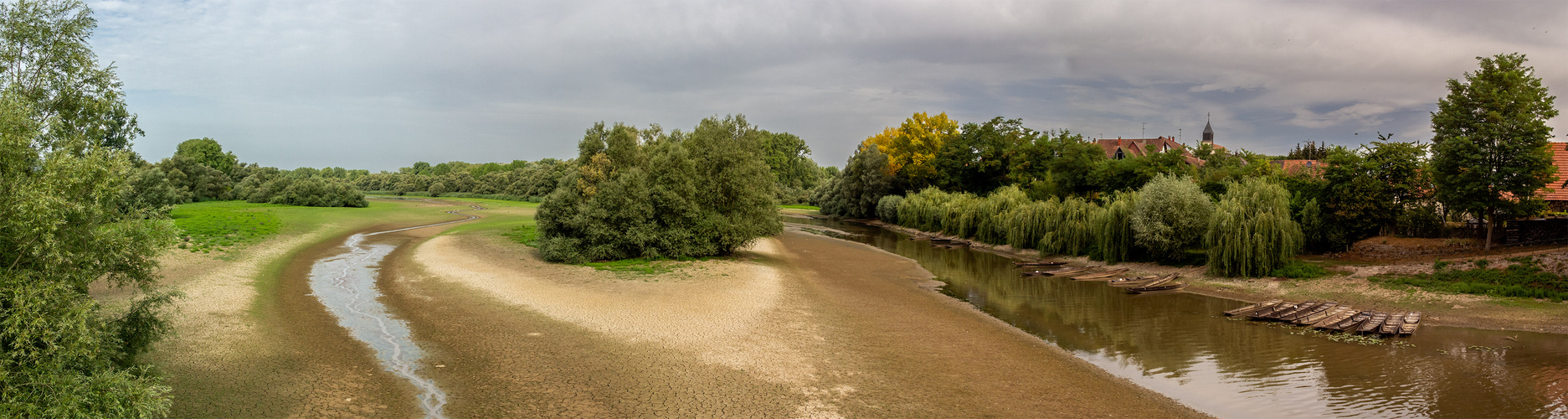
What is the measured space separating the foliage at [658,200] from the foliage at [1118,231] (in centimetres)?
1507

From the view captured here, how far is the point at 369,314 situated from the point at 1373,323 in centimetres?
2485

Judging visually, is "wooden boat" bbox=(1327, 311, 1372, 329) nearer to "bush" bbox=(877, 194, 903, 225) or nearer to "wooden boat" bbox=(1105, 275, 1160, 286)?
"wooden boat" bbox=(1105, 275, 1160, 286)

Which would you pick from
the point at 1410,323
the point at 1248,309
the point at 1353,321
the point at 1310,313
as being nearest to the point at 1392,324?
the point at 1410,323

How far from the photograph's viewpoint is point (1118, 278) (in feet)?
87.0

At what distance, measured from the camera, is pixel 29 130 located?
6.99 m

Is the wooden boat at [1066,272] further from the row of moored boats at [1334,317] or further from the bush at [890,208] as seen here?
the bush at [890,208]

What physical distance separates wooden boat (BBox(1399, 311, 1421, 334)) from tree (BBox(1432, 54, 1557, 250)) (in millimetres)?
9207

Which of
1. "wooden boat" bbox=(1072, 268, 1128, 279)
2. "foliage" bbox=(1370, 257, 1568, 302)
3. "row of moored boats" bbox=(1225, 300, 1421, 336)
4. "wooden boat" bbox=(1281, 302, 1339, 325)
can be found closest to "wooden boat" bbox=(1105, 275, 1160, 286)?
"wooden boat" bbox=(1072, 268, 1128, 279)

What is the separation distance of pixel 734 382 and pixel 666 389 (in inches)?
46.9

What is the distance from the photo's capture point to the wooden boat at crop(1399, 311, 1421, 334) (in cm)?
1603

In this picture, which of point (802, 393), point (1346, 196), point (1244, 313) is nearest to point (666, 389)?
point (802, 393)

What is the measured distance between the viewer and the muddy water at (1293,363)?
37.7 ft

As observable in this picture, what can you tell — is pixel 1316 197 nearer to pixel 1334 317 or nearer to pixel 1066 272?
pixel 1066 272

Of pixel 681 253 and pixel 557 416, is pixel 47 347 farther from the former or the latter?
pixel 681 253
